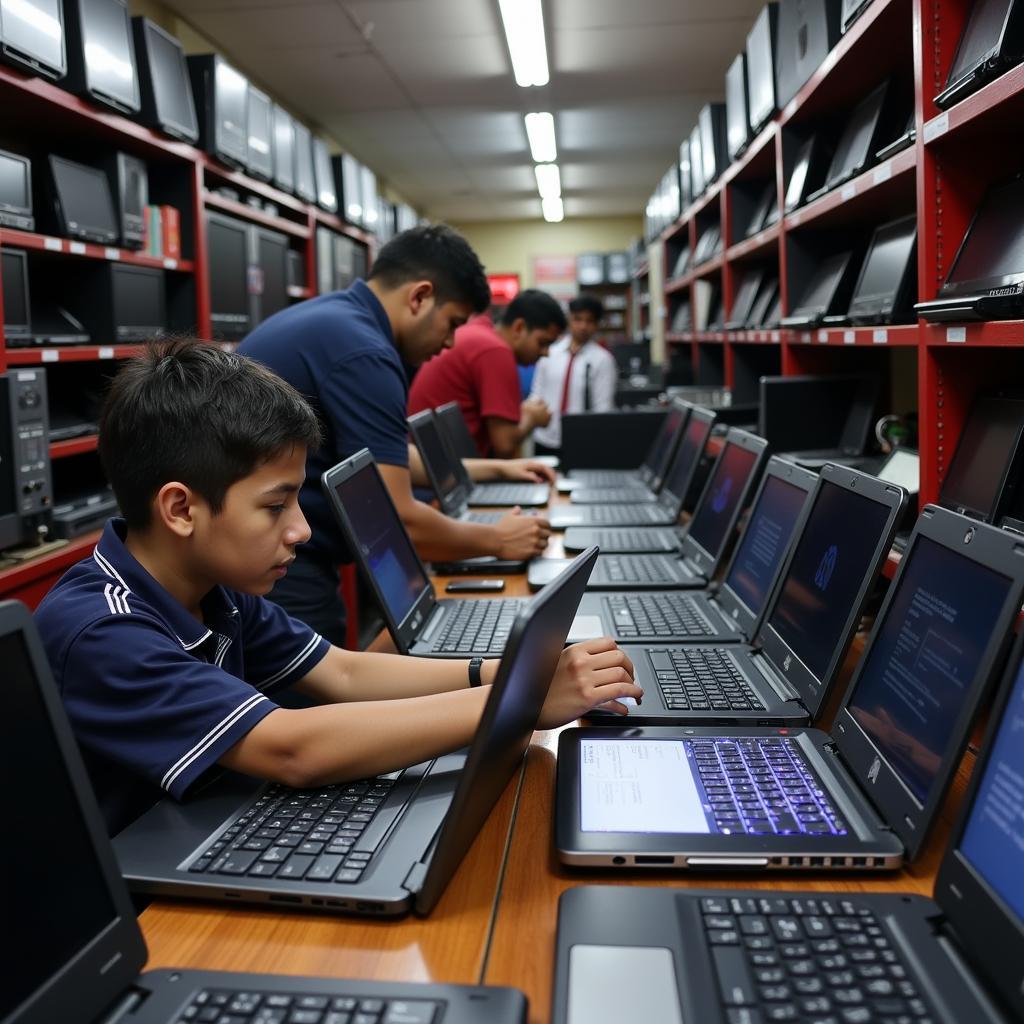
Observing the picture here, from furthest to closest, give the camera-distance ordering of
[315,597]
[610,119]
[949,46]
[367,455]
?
[610,119], [315,597], [367,455], [949,46]

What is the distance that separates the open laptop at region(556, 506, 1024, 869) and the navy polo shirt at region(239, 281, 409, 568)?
0.93 meters

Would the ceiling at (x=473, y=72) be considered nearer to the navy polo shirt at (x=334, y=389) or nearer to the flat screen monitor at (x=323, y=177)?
the flat screen monitor at (x=323, y=177)

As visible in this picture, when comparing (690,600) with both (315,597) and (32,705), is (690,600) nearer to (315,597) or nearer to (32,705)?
(315,597)

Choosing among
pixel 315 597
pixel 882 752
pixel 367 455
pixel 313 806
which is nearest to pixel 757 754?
pixel 882 752

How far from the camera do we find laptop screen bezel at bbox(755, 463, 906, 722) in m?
1.22

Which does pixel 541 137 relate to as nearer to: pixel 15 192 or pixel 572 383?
→ pixel 572 383

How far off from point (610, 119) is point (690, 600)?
263 inches

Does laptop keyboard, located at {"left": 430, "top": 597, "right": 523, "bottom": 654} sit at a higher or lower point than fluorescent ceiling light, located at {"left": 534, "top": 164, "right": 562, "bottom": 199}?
lower

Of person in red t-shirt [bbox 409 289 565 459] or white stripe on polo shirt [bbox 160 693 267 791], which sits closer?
white stripe on polo shirt [bbox 160 693 267 791]

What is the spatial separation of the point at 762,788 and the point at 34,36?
2787mm

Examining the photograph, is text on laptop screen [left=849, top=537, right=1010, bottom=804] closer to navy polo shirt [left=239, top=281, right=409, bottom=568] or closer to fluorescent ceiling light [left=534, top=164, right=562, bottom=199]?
navy polo shirt [left=239, top=281, right=409, bottom=568]

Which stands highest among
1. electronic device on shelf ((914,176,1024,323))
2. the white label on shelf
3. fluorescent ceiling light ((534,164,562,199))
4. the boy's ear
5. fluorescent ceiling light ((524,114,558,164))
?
fluorescent ceiling light ((524,114,558,164))

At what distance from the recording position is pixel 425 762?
116 cm

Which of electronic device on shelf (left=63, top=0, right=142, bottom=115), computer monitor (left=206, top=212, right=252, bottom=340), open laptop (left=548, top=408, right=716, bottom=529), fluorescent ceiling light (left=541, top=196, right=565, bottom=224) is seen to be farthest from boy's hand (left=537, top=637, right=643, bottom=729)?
fluorescent ceiling light (left=541, top=196, right=565, bottom=224)
